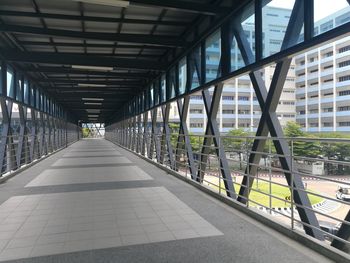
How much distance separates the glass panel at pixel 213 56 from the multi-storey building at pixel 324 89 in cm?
138

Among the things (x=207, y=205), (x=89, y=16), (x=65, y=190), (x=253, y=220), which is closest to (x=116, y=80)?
(x=89, y=16)

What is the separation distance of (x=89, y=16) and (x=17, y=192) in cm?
327

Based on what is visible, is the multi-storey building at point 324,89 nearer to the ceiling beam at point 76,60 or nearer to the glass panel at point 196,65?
the glass panel at point 196,65

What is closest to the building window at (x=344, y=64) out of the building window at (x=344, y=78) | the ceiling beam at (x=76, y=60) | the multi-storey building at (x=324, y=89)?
the multi-storey building at (x=324, y=89)

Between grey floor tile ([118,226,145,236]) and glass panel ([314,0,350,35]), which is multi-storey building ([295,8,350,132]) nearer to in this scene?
glass panel ([314,0,350,35])

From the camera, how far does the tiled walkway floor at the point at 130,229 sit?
2797 millimetres

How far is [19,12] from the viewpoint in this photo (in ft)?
18.5

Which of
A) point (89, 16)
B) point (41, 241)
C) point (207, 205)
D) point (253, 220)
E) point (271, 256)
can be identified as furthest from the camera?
point (89, 16)

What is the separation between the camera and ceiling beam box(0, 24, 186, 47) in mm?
6069

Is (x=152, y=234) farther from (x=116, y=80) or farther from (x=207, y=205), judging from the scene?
(x=116, y=80)

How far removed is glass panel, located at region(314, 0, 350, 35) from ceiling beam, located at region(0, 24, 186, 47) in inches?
158

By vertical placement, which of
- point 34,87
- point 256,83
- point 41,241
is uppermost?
point 34,87

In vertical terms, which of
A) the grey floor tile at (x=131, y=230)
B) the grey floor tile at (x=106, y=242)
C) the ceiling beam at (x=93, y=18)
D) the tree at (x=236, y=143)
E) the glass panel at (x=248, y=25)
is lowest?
the grey floor tile at (x=106, y=242)

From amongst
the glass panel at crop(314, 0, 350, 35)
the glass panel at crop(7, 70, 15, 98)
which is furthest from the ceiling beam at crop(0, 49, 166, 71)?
the glass panel at crop(314, 0, 350, 35)
